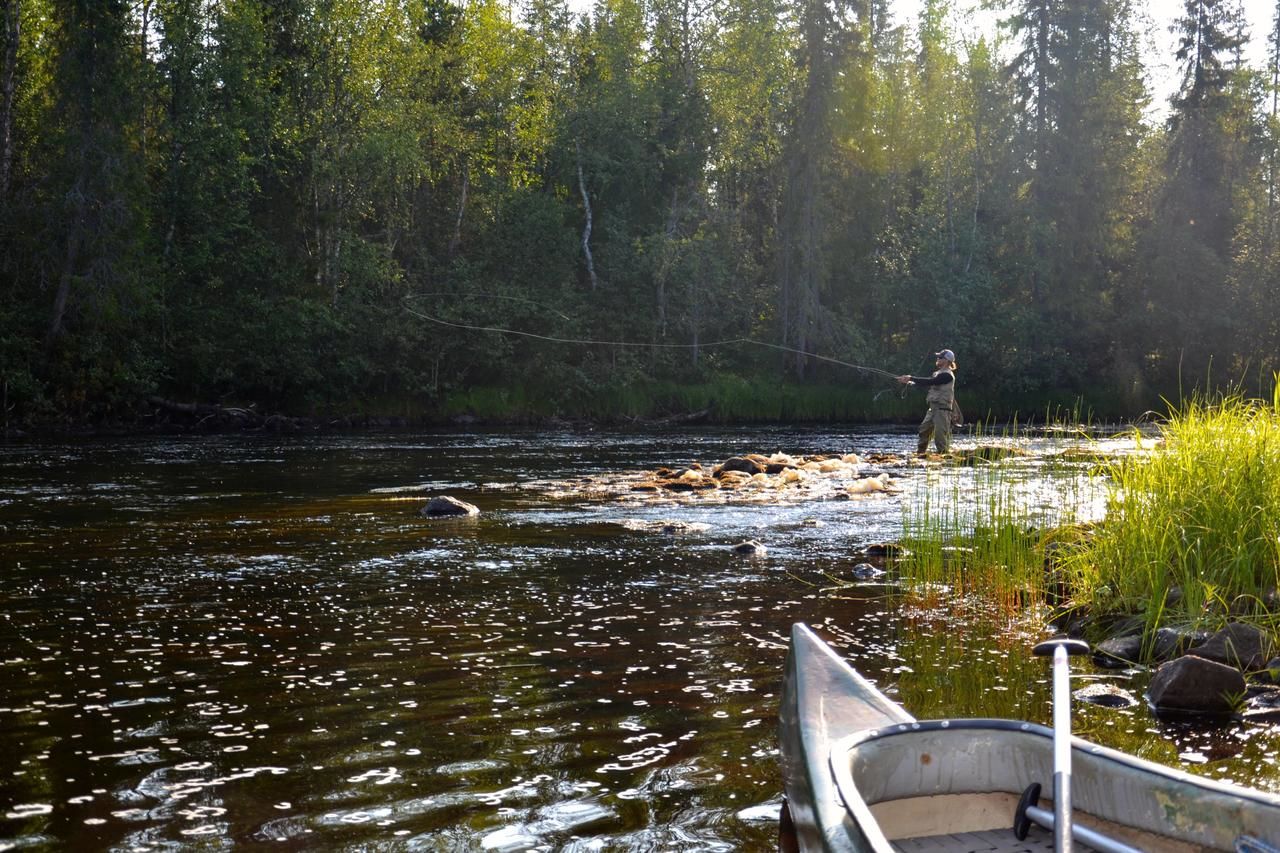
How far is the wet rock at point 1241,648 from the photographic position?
669cm

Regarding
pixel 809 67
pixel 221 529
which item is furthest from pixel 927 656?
pixel 809 67

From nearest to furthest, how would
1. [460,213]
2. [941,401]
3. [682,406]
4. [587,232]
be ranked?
[941,401] < [682,406] < [460,213] < [587,232]

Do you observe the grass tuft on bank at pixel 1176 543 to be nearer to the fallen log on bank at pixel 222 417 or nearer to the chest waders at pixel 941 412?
the chest waders at pixel 941 412

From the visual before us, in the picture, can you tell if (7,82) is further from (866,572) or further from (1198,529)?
(1198,529)

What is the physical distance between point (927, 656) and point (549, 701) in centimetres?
235

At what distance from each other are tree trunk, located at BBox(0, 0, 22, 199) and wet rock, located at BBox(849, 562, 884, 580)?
26931 millimetres

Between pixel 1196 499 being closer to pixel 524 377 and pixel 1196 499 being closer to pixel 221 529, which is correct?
pixel 221 529

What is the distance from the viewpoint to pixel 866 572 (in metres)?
10.1

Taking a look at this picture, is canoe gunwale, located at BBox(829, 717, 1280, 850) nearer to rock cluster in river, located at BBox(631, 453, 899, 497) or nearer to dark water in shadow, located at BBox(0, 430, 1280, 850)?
dark water in shadow, located at BBox(0, 430, 1280, 850)

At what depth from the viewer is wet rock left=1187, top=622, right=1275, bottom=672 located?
6.69 metres

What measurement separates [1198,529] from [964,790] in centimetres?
417

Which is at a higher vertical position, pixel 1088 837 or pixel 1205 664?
pixel 1088 837

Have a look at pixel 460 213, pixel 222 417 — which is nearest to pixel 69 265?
pixel 222 417

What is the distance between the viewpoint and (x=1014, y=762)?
12.8ft
